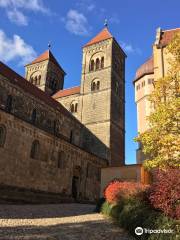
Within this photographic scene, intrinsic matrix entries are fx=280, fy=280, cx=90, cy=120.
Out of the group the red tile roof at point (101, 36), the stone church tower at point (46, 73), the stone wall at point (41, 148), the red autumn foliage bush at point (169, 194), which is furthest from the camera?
the stone church tower at point (46, 73)

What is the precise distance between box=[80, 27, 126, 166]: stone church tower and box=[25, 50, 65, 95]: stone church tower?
806cm

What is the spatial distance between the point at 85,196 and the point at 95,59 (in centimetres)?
A: 2269

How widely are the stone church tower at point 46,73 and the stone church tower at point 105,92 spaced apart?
806cm

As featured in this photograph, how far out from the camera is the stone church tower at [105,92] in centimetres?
3928

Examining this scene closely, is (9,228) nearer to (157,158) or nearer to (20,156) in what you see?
(157,158)

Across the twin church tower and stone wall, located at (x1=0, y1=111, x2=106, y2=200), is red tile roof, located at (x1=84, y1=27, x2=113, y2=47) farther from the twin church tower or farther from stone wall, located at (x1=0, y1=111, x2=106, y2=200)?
stone wall, located at (x1=0, y1=111, x2=106, y2=200)

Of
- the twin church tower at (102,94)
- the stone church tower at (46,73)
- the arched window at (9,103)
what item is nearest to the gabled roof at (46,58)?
the stone church tower at (46,73)

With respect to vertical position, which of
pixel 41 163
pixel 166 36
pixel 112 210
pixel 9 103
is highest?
pixel 166 36

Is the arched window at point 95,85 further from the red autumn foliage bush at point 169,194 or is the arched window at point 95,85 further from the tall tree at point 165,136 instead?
the red autumn foliage bush at point 169,194

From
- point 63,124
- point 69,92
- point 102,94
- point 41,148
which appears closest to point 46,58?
point 69,92

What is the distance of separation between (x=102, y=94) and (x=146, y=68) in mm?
11813

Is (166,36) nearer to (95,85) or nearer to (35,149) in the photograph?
(95,85)

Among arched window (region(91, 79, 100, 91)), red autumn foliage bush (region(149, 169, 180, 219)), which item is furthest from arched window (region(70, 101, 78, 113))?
red autumn foliage bush (region(149, 169, 180, 219))

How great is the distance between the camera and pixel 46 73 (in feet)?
166
